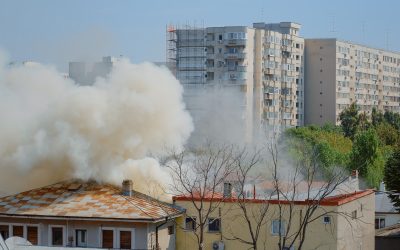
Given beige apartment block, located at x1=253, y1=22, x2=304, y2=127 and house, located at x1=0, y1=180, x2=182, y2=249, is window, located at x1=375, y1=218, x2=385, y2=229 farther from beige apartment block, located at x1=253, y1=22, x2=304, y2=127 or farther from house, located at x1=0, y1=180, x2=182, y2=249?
beige apartment block, located at x1=253, y1=22, x2=304, y2=127

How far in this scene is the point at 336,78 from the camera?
101 m

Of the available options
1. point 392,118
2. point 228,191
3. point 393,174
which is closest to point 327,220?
point 228,191

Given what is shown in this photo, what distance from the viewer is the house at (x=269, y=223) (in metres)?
26.3

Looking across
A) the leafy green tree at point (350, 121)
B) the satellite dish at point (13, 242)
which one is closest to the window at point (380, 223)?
the satellite dish at point (13, 242)

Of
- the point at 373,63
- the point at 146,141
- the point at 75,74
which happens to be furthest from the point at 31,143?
the point at 373,63

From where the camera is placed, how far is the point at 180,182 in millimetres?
30219

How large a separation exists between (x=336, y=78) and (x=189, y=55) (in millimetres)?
24395

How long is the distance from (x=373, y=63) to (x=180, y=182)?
86.4 meters

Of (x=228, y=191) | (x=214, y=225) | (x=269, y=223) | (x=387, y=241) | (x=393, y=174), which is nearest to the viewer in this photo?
(x=269, y=223)

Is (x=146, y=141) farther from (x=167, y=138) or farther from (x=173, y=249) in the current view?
(x=173, y=249)

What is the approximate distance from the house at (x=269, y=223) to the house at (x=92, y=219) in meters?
0.46

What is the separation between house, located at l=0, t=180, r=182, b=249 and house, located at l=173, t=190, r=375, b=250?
0.46m

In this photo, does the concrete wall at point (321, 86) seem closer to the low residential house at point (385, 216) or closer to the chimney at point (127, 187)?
the low residential house at point (385, 216)

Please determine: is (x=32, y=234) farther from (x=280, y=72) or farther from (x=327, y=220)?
(x=280, y=72)
